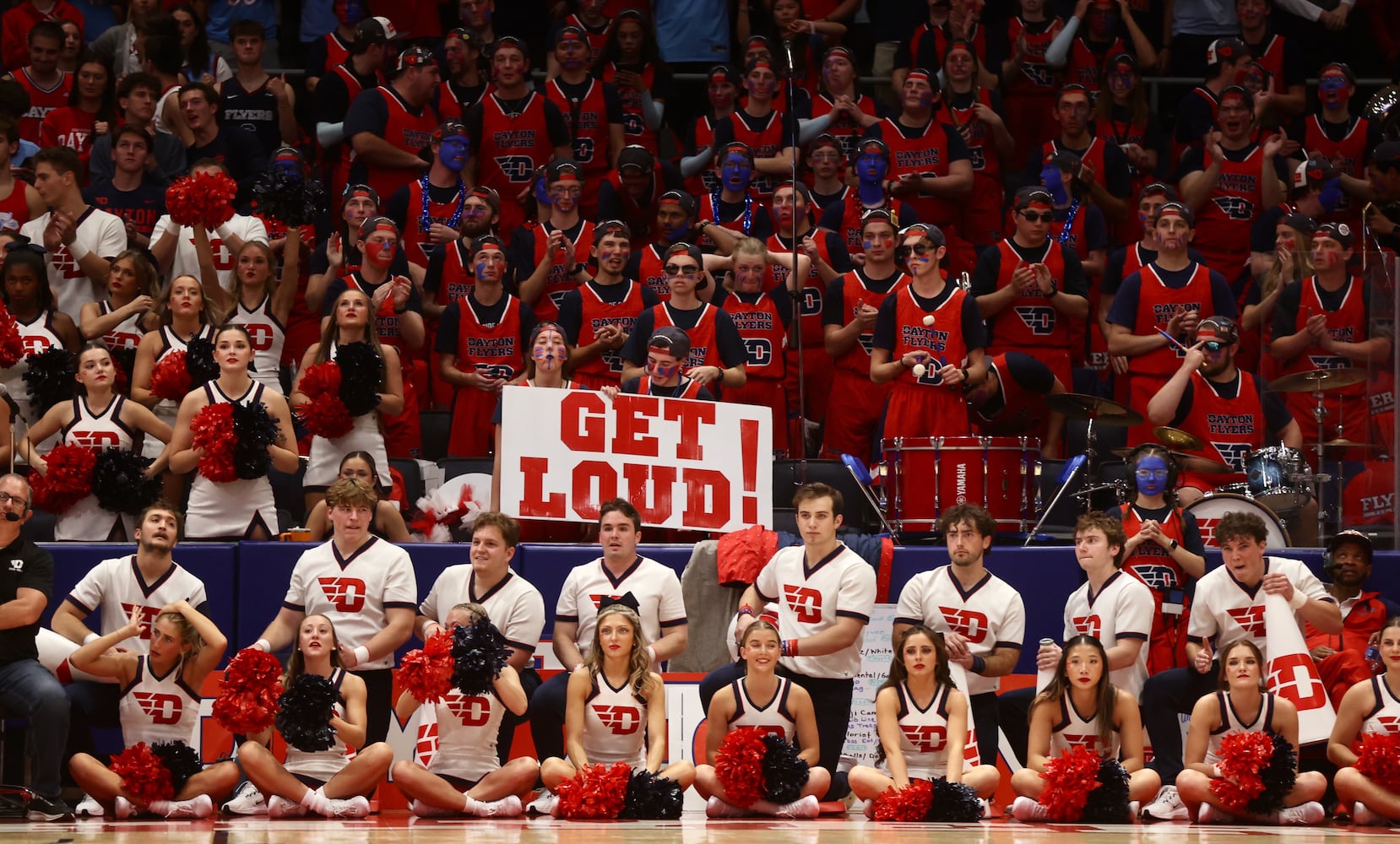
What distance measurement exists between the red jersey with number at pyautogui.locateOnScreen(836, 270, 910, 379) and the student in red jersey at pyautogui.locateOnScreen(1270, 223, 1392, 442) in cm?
235

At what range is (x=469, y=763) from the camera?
9.38m

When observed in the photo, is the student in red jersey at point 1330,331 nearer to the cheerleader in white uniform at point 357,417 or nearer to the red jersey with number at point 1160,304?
the red jersey with number at point 1160,304

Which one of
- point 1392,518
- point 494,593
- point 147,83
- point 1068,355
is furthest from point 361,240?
point 1392,518

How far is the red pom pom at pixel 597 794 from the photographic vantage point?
8.98m

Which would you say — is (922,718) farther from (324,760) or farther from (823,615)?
(324,760)

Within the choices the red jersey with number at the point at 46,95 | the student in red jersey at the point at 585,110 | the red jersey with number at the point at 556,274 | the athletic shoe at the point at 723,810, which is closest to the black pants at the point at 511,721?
the athletic shoe at the point at 723,810

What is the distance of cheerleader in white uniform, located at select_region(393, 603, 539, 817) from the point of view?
9.22m

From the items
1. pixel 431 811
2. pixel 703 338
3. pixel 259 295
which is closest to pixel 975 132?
pixel 703 338

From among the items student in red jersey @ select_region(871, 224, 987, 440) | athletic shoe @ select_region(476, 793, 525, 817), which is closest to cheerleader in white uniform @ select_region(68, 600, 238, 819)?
athletic shoe @ select_region(476, 793, 525, 817)

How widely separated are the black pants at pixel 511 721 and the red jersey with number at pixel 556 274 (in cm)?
380

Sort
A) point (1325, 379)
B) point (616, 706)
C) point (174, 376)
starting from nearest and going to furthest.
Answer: point (616, 706)
point (174, 376)
point (1325, 379)

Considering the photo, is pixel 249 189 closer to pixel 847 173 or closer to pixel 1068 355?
pixel 847 173

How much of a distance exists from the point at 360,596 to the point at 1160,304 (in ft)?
17.9

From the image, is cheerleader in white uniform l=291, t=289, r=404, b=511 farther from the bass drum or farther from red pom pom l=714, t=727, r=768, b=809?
the bass drum
